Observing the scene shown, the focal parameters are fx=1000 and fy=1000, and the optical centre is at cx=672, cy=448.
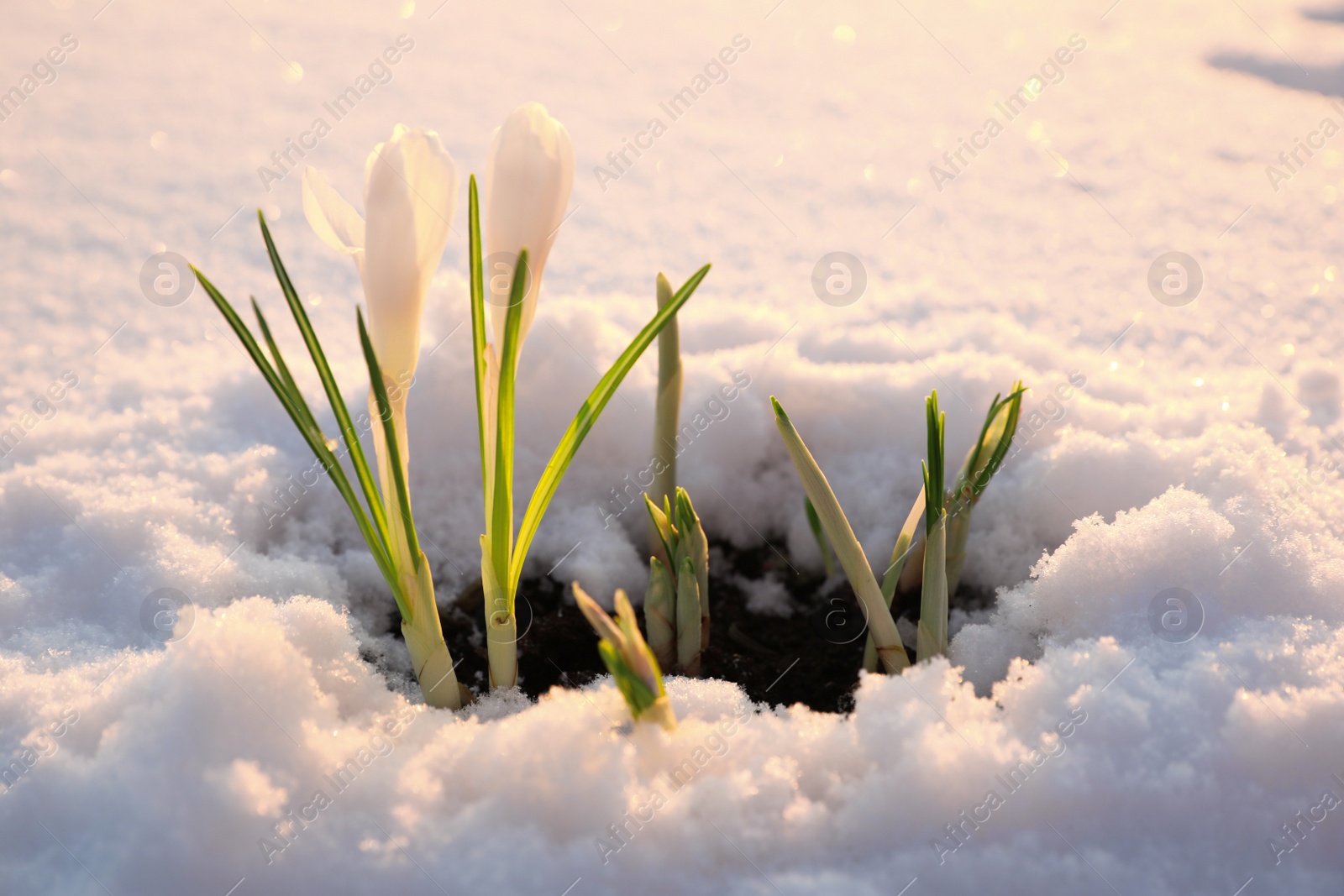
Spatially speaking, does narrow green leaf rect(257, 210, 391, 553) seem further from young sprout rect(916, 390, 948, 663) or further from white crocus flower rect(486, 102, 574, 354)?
young sprout rect(916, 390, 948, 663)

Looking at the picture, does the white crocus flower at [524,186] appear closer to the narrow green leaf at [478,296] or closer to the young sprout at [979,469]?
the narrow green leaf at [478,296]

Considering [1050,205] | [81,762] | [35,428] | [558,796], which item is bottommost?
[35,428]

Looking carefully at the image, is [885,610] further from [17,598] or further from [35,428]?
[35,428]

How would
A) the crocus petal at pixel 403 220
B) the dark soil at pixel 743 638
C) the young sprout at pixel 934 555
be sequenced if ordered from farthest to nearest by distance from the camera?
1. the dark soil at pixel 743 638
2. the young sprout at pixel 934 555
3. the crocus petal at pixel 403 220

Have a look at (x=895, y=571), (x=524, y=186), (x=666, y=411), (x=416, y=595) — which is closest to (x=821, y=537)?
(x=895, y=571)

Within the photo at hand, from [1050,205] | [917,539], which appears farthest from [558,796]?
[1050,205]

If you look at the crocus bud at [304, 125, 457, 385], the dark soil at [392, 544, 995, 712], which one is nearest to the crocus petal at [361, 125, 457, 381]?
the crocus bud at [304, 125, 457, 385]

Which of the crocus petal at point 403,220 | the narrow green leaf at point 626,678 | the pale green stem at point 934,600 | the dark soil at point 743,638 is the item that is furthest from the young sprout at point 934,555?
the crocus petal at point 403,220
